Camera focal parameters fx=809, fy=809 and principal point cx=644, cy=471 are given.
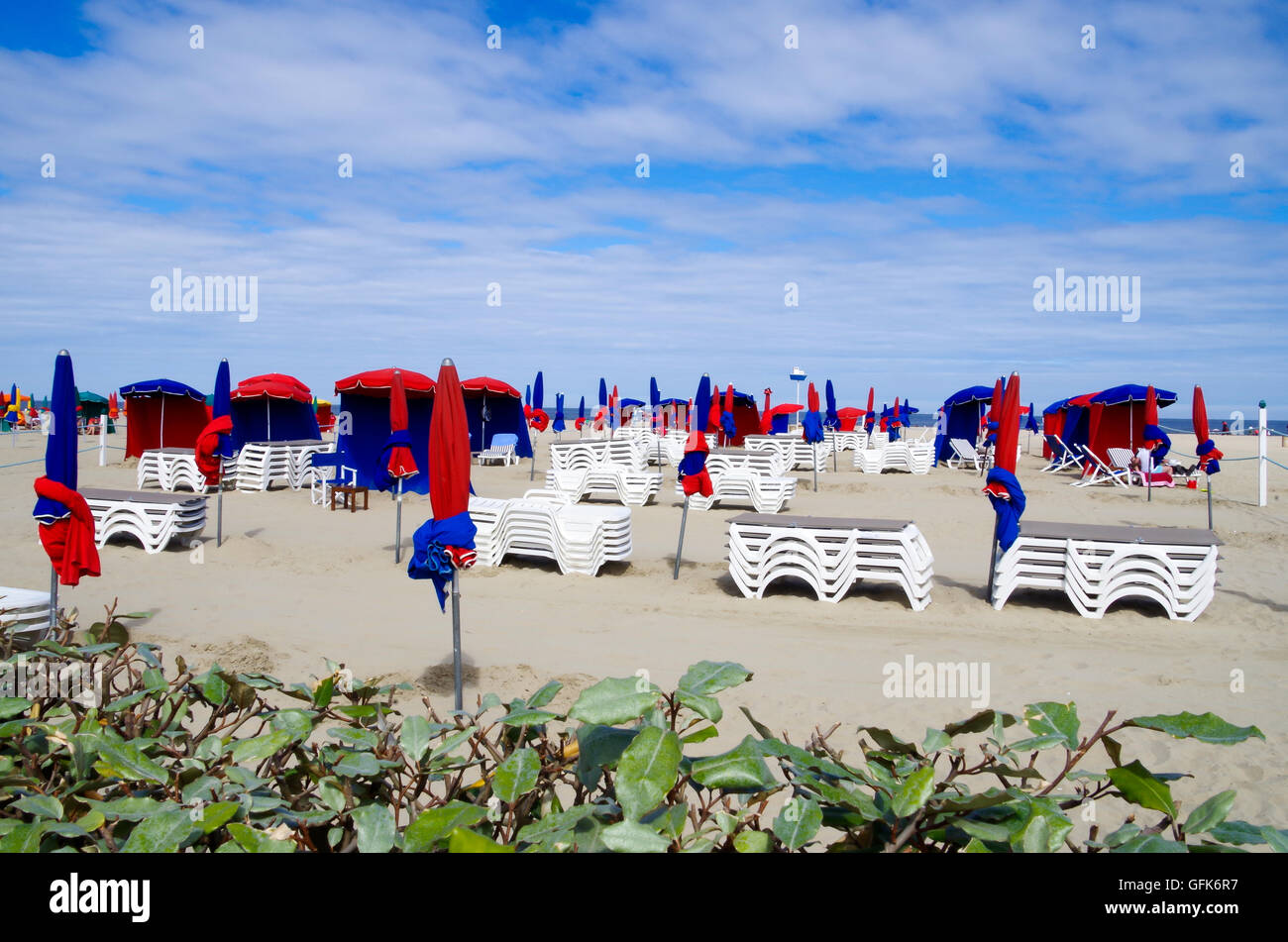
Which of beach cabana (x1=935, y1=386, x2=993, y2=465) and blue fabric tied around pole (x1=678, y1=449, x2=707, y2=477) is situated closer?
blue fabric tied around pole (x1=678, y1=449, x2=707, y2=477)

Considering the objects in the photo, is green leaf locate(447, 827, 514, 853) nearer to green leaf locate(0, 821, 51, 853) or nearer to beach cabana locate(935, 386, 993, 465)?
green leaf locate(0, 821, 51, 853)

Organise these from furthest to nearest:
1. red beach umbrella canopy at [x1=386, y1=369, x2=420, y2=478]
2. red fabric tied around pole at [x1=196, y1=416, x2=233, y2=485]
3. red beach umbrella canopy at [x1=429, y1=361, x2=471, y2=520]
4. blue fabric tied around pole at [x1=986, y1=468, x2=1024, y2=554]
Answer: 1. red fabric tied around pole at [x1=196, y1=416, x2=233, y2=485]
2. red beach umbrella canopy at [x1=386, y1=369, x2=420, y2=478]
3. blue fabric tied around pole at [x1=986, y1=468, x2=1024, y2=554]
4. red beach umbrella canopy at [x1=429, y1=361, x2=471, y2=520]

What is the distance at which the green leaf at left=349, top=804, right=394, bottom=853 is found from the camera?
975 mm

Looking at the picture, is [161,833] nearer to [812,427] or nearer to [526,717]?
[526,717]

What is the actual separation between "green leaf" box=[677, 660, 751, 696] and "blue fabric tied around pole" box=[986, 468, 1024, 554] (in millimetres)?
7403

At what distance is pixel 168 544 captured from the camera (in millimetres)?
11336

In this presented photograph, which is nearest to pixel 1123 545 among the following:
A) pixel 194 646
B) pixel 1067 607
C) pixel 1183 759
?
pixel 1067 607

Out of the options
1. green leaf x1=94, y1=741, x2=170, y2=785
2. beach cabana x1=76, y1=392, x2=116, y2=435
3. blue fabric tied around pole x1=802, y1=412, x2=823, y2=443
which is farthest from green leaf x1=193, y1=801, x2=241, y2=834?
beach cabana x1=76, y1=392, x2=116, y2=435

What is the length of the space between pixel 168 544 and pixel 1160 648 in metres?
12.0

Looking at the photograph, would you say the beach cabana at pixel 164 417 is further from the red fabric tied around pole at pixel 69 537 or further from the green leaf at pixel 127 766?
the green leaf at pixel 127 766

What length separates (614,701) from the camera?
99 centimetres

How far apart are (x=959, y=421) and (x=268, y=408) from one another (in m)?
22.2

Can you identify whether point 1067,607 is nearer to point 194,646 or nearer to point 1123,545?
point 1123,545

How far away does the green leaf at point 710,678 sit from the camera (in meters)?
1.06
